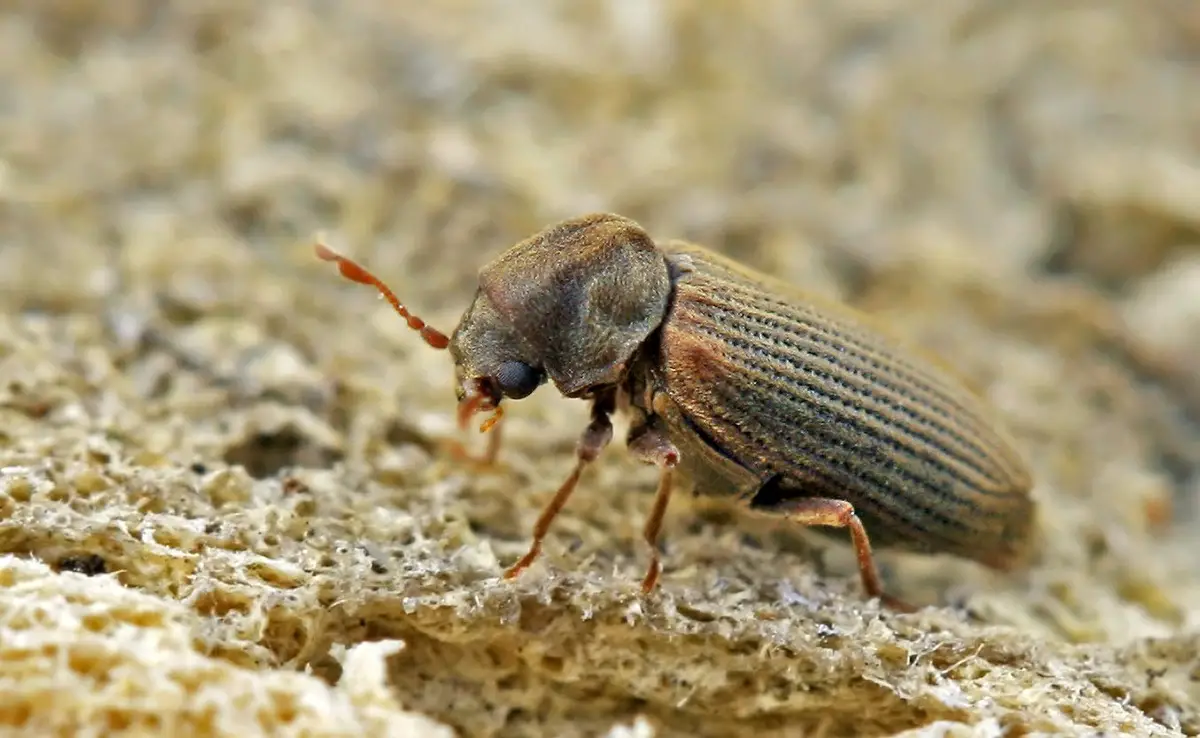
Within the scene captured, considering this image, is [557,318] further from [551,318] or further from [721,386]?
[721,386]

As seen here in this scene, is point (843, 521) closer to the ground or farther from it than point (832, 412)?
closer to the ground

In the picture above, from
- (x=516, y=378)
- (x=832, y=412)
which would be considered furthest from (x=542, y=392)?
(x=832, y=412)

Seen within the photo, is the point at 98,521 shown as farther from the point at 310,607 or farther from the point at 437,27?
the point at 437,27

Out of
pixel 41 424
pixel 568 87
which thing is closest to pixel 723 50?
pixel 568 87

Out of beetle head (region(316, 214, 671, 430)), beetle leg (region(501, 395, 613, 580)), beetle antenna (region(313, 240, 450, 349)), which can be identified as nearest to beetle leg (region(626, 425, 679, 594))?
beetle leg (region(501, 395, 613, 580))

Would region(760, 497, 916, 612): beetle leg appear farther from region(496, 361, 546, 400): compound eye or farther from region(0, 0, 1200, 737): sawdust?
region(496, 361, 546, 400): compound eye

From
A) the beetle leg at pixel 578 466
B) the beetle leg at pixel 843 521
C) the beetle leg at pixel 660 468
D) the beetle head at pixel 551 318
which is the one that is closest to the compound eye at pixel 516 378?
the beetle head at pixel 551 318

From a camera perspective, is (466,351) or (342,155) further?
(342,155)
